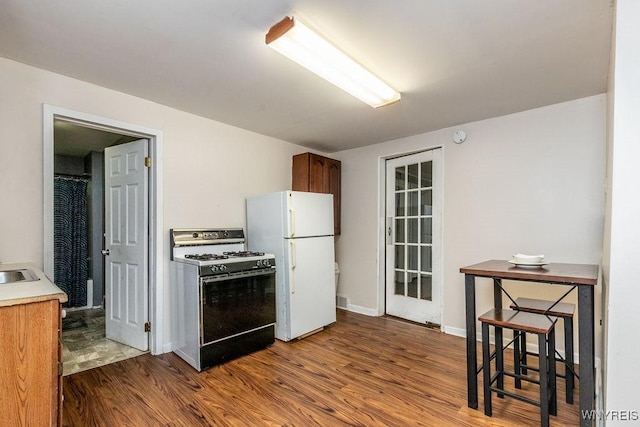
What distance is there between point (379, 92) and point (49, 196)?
2.52m

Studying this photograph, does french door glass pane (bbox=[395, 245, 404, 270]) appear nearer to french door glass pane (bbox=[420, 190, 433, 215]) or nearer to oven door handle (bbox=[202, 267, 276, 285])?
french door glass pane (bbox=[420, 190, 433, 215])

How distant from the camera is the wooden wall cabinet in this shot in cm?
397

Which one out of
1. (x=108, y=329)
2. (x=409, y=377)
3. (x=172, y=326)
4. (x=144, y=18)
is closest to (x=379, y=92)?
(x=144, y=18)

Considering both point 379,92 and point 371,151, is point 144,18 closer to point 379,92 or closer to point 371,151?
point 379,92

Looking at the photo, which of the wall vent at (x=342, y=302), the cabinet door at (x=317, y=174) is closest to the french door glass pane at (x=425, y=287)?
the wall vent at (x=342, y=302)

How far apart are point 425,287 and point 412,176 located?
1350mm

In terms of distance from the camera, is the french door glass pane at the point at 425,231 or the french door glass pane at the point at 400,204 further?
the french door glass pane at the point at 400,204

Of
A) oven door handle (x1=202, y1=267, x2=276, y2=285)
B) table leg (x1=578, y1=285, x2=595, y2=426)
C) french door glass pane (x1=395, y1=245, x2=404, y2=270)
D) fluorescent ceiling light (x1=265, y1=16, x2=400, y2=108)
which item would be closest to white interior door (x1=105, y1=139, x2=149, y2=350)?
oven door handle (x1=202, y1=267, x2=276, y2=285)

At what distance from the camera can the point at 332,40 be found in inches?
72.2

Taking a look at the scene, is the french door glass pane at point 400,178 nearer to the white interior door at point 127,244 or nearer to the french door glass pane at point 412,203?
the french door glass pane at point 412,203

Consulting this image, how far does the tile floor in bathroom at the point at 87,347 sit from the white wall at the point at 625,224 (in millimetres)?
3349

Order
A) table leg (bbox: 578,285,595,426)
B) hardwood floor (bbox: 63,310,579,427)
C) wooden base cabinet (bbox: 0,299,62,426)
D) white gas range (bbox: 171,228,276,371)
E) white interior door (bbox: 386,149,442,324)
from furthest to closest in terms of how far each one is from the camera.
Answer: white interior door (bbox: 386,149,442,324), white gas range (bbox: 171,228,276,371), hardwood floor (bbox: 63,310,579,427), table leg (bbox: 578,285,595,426), wooden base cabinet (bbox: 0,299,62,426)

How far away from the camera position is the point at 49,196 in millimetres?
2219

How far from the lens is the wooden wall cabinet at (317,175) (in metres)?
3.97
